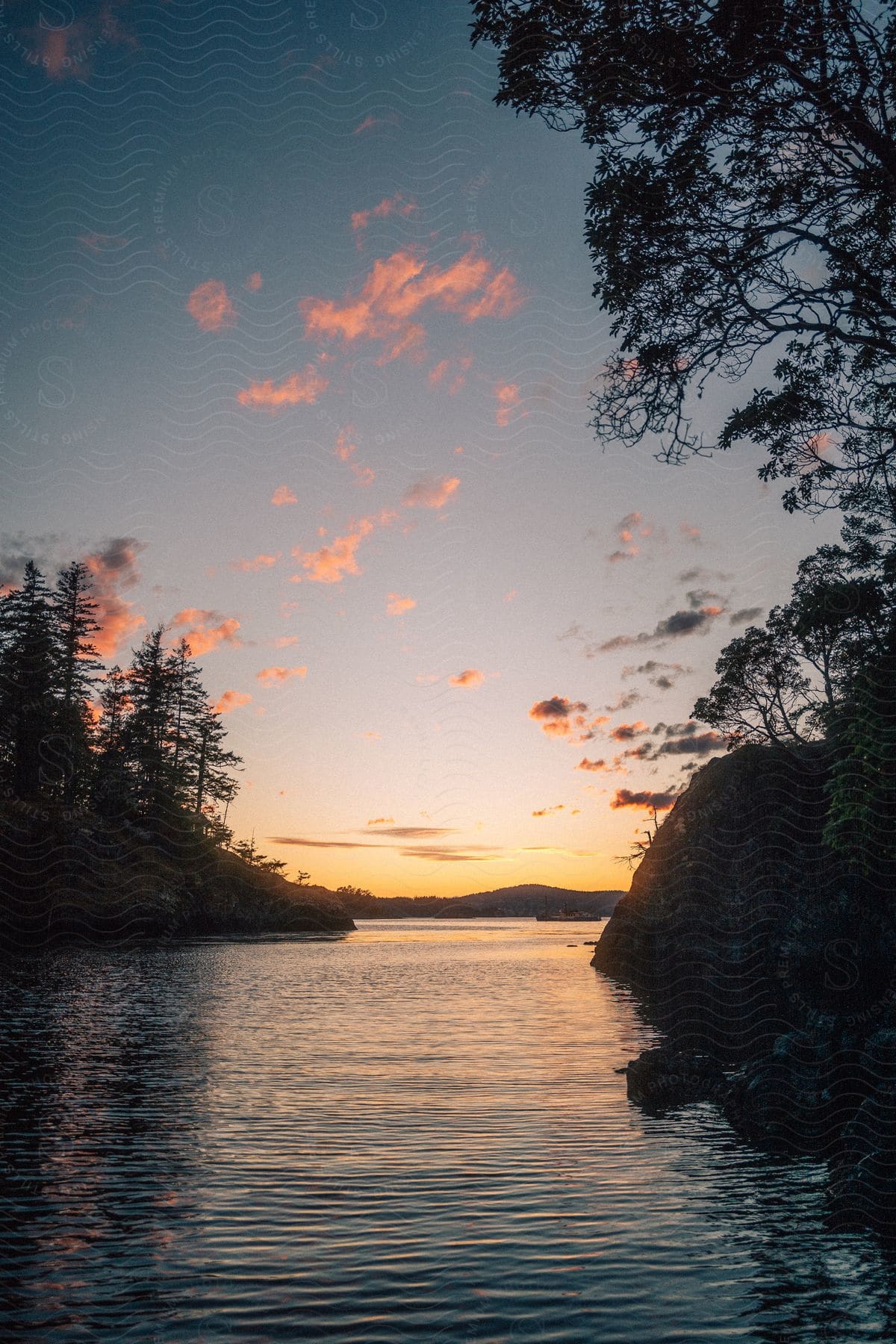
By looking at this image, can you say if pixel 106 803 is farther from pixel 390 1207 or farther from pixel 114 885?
pixel 390 1207

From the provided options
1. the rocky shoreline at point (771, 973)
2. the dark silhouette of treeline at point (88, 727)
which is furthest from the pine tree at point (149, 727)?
the rocky shoreline at point (771, 973)

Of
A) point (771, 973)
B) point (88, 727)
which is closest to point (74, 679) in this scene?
point (88, 727)

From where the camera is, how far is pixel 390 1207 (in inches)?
395

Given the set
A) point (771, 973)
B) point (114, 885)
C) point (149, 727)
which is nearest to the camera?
point (771, 973)

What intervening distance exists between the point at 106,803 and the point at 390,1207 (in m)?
75.1

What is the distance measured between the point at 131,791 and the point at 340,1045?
207 ft

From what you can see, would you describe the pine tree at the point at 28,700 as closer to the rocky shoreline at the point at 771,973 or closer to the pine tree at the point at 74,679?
the pine tree at the point at 74,679

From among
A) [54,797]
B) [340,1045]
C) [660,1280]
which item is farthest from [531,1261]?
[54,797]

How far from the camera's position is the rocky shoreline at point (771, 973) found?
1381 centimetres

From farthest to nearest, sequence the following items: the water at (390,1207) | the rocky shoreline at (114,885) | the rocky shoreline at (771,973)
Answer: the rocky shoreline at (114,885) < the rocky shoreline at (771,973) < the water at (390,1207)

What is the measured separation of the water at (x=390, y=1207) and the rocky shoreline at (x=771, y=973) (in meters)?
0.95

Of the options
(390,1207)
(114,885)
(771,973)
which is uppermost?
(114,885)

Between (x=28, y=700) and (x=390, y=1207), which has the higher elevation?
(x=28, y=700)

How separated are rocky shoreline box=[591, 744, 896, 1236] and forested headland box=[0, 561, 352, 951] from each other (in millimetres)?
37362
